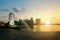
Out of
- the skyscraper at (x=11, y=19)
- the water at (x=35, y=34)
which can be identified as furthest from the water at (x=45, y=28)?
the skyscraper at (x=11, y=19)

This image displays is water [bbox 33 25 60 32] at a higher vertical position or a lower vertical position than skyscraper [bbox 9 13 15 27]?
lower

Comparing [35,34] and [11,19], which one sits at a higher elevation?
[11,19]

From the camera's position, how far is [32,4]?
1.88 metres

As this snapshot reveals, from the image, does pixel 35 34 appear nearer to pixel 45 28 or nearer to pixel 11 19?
pixel 45 28

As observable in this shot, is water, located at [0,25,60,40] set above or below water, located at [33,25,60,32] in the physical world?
below

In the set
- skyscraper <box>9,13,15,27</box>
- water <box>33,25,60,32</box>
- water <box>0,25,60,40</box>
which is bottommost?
water <box>0,25,60,40</box>

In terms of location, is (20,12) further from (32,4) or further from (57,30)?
(57,30)

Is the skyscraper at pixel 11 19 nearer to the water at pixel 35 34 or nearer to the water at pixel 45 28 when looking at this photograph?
the water at pixel 35 34

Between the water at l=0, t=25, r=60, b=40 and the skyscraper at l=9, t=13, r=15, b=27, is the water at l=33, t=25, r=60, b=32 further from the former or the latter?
the skyscraper at l=9, t=13, r=15, b=27

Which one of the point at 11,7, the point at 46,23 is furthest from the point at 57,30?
the point at 11,7

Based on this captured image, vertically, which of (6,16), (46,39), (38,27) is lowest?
(46,39)

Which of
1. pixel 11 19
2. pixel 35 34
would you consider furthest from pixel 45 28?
pixel 11 19

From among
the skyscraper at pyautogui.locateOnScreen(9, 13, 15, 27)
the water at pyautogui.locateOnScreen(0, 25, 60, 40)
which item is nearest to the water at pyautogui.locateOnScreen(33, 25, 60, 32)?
the water at pyautogui.locateOnScreen(0, 25, 60, 40)

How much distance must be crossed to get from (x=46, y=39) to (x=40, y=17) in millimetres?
243
